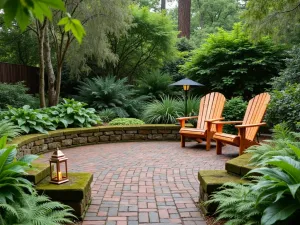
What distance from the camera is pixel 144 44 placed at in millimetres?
10633

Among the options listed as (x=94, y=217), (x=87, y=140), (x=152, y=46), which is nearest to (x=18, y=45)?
(x=152, y=46)

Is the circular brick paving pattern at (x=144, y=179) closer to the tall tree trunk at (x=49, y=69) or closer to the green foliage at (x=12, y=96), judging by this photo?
the green foliage at (x=12, y=96)

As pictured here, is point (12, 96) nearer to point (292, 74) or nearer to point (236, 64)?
point (236, 64)

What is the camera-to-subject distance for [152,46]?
34.3 feet

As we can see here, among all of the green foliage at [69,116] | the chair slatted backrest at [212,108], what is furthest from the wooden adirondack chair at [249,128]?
the green foliage at [69,116]

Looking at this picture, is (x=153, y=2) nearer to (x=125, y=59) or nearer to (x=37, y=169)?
(x=125, y=59)

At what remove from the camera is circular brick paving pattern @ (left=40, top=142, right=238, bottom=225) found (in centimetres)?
254

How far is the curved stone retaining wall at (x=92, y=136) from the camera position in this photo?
4993 mm

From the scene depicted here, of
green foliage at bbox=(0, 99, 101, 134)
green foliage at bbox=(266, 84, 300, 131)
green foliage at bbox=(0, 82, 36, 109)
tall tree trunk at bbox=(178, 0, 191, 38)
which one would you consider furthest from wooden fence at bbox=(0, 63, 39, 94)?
green foliage at bbox=(266, 84, 300, 131)

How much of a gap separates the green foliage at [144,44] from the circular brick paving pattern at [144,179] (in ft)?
16.8

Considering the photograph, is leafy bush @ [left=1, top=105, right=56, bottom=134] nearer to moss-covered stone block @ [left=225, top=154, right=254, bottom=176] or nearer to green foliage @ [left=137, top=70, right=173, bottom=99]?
moss-covered stone block @ [left=225, top=154, right=254, bottom=176]

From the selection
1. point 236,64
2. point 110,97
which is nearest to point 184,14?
point 236,64

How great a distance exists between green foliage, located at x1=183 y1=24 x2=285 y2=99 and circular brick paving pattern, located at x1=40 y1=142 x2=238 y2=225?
2.90 meters

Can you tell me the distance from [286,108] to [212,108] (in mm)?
1583
